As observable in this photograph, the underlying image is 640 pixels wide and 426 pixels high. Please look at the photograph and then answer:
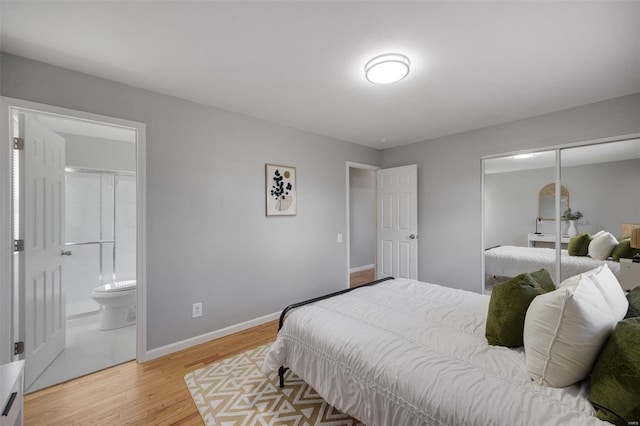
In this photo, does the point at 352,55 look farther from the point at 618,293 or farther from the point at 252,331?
the point at 252,331

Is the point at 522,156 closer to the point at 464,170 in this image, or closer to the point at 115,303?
the point at 464,170

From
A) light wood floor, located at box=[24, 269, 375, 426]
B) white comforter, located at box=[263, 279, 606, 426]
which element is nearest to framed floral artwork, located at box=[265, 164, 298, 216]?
white comforter, located at box=[263, 279, 606, 426]

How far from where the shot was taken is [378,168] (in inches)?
178

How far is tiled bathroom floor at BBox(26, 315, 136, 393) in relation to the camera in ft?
6.95

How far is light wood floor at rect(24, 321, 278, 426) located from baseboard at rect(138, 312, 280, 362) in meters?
0.07

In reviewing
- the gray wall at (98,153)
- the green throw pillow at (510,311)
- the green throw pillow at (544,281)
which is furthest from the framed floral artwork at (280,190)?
the green throw pillow at (544,281)

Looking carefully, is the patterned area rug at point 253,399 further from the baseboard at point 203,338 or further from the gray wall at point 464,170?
the gray wall at point 464,170

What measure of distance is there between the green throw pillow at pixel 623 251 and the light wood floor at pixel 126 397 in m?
3.84

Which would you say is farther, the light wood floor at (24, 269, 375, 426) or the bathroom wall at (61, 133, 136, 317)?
the bathroom wall at (61, 133, 136, 317)

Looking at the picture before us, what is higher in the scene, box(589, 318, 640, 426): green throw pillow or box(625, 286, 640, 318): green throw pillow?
box(625, 286, 640, 318): green throw pillow

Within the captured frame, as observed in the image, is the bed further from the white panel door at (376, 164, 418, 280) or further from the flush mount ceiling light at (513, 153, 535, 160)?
the flush mount ceiling light at (513, 153, 535, 160)

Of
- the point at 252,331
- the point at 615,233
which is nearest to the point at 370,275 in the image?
the point at 252,331

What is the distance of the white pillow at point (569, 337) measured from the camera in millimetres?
1057

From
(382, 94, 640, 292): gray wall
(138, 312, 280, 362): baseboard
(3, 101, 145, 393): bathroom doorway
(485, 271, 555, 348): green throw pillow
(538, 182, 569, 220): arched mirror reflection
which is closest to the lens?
(485, 271, 555, 348): green throw pillow
